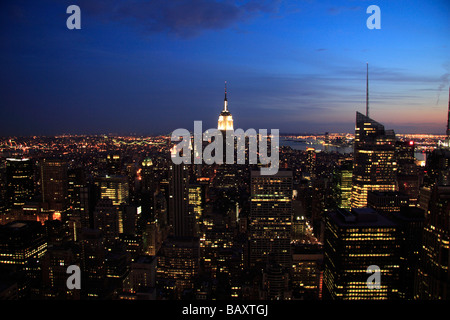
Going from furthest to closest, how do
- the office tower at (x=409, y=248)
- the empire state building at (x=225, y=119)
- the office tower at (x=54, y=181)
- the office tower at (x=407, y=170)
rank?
the empire state building at (x=225, y=119) → the office tower at (x=407, y=170) → the office tower at (x=54, y=181) → the office tower at (x=409, y=248)

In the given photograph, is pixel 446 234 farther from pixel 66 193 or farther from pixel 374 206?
pixel 66 193

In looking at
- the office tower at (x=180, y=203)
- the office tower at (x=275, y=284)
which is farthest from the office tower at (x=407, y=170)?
the office tower at (x=180, y=203)

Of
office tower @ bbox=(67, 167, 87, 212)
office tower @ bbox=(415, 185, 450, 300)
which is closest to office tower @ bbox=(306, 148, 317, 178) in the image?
office tower @ bbox=(67, 167, 87, 212)

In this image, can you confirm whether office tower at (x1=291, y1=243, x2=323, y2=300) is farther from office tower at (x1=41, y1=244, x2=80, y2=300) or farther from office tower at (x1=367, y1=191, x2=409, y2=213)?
office tower at (x1=41, y1=244, x2=80, y2=300)

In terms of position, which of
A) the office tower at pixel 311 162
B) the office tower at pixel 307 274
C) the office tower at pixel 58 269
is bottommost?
the office tower at pixel 307 274

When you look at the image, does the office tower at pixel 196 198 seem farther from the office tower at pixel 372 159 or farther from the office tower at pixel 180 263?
the office tower at pixel 372 159

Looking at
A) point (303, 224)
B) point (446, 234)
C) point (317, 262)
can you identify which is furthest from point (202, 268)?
point (446, 234)
